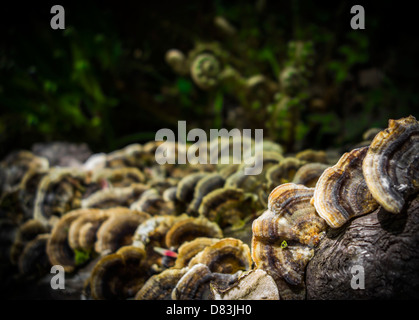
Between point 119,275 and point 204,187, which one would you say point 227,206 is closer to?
point 204,187

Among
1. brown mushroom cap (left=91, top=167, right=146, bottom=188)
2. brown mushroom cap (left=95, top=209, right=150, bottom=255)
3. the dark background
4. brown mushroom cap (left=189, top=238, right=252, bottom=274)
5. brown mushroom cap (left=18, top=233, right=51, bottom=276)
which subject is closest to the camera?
brown mushroom cap (left=189, top=238, right=252, bottom=274)

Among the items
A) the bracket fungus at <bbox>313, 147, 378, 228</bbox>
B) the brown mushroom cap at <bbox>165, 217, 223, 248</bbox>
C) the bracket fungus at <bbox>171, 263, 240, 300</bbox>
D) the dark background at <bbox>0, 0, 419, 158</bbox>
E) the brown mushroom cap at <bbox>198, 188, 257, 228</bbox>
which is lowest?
the bracket fungus at <bbox>171, 263, 240, 300</bbox>

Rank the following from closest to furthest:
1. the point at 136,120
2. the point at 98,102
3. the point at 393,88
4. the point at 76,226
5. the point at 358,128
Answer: the point at 76,226 < the point at 358,128 < the point at 393,88 < the point at 98,102 < the point at 136,120

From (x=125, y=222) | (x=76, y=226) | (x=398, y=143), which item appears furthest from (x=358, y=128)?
(x=76, y=226)

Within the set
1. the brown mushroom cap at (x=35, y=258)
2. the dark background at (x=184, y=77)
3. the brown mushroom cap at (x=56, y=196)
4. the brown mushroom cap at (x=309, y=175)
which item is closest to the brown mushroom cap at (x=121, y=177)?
the brown mushroom cap at (x=56, y=196)

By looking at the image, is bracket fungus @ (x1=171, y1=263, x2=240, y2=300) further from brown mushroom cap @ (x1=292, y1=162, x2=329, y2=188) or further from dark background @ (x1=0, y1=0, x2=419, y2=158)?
dark background @ (x1=0, y1=0, x2=419, y2=158)

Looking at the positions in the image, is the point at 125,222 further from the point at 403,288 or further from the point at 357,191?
the point at 403,288

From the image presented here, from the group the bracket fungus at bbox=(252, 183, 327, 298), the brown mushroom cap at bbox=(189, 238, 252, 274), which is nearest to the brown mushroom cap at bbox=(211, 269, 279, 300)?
the bracket fungus at bbox=(252, 183, 327, 298)

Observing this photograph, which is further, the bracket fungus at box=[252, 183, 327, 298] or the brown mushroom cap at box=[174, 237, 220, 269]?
the brown mushroom cap at box=[174, 237, 220, 269]
